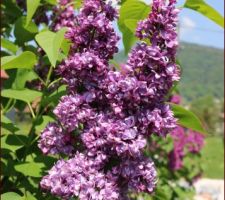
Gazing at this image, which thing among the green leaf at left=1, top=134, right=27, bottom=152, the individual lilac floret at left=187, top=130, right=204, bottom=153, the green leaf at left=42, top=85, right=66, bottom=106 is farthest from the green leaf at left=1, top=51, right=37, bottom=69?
the individual lilac floret at left=187, top=130, right=204, bottom=153

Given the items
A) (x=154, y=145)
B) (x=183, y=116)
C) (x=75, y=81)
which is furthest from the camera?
(x=154, y=145)

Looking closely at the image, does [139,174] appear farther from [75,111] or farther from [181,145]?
[181,145]

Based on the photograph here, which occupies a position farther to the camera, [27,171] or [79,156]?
[27,171]

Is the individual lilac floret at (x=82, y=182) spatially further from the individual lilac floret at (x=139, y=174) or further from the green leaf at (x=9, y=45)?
the green leaf at (x=9, y=45)

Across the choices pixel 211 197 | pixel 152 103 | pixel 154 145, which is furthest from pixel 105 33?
pixel 211 197

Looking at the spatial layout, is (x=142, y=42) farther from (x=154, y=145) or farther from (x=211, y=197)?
(x=211, y=197)

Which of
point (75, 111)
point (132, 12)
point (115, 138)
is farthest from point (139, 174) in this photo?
point (132, 12)

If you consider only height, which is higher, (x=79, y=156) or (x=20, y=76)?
(x=79, y=156)

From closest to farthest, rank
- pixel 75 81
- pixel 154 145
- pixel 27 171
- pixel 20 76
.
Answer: pixel 75 81 → pixel 27 171 → pixel 20 76 → pixel 154 145
